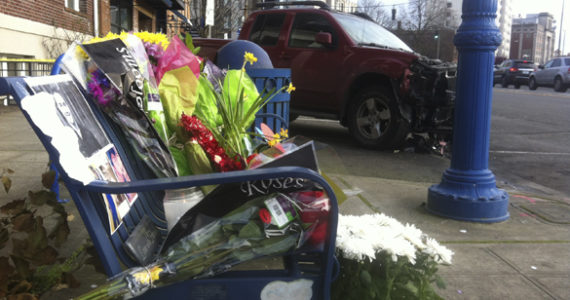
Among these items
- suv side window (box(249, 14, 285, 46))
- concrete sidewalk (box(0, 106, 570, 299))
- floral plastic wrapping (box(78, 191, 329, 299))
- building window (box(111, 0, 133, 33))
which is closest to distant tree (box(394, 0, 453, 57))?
building window (box(111, 0, 133, 33))

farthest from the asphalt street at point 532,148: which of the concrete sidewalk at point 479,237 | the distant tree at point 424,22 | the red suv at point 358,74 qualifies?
the distant tree at point 424,22

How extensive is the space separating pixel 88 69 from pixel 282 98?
239cm

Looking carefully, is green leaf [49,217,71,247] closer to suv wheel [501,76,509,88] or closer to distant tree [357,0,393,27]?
suv wheel [501,76,509,88]

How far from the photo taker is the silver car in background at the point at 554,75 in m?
28.0

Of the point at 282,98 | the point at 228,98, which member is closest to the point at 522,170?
the point at 282,98

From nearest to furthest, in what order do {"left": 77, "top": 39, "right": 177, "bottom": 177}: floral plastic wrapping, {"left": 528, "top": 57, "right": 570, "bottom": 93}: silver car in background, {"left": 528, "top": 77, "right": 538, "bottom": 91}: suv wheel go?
1. {"left": 77, "top": 39, "right": 177, "bottom": 177}: floral plastic wrapping
2. {"left": 528, "top": 57, "right": 570, "bottom": 93}: silver car in background
3. {"left": 528, "top": 77, "right": 538, "bottom": 91}: suv wheel

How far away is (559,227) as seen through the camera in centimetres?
415

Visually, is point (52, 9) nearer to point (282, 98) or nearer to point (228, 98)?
point (282, 98)

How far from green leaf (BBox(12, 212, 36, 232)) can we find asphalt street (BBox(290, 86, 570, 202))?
9.75ft

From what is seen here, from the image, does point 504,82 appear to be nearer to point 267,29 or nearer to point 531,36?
point 267,29

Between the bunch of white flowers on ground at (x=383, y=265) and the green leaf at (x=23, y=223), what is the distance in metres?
1.37

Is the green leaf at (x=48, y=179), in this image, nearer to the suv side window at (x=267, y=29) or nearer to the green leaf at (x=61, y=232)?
the green leaf at (x=61, y=232)

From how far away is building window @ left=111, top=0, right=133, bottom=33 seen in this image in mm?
20553

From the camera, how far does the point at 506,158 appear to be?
25.9 ft
